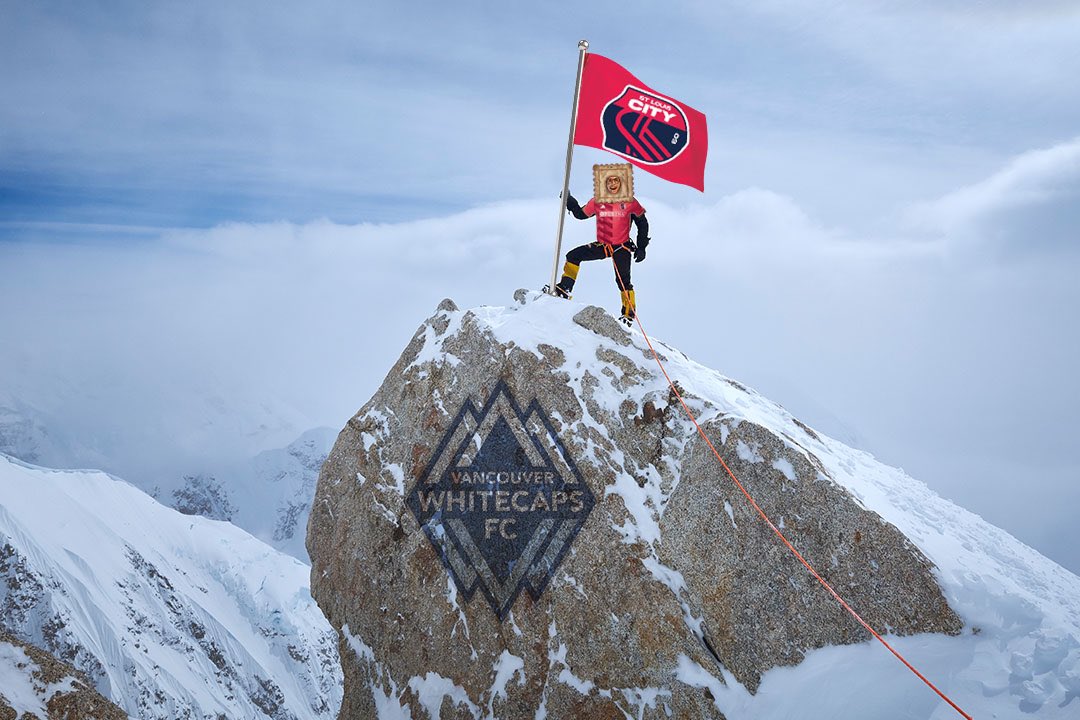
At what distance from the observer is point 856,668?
12969 mm

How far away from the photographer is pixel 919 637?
42.4 ft

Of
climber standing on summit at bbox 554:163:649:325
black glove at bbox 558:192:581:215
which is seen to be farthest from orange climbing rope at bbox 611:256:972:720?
black glove at bbox 558:192:581:215

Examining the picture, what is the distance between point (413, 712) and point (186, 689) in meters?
157

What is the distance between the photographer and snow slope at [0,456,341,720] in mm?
135500

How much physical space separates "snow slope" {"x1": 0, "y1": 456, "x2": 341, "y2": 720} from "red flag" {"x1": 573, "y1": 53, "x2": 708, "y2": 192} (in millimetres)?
154746

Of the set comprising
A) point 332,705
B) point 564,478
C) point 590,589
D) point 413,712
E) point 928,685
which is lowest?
point 332,705

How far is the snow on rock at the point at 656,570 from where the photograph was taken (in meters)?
13.0

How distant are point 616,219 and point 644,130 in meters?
2.50

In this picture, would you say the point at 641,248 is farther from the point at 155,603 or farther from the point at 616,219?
the point at 155,603

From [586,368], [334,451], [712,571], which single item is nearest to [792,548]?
[712,571]

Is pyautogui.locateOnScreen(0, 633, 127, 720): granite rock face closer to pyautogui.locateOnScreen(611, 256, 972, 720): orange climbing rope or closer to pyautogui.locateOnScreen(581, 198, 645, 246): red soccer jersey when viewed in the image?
pyautogui.locateOnScreen(611, 256, 972, 720): orange climbing rope

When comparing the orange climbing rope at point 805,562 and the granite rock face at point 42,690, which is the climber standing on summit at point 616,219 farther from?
the granite rock face at point 42,690

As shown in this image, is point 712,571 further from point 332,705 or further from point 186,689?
point 332,705

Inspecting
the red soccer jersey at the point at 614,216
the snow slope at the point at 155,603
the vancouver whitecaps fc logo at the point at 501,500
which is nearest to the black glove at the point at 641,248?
the red soccer jersey at the point at 614,216
